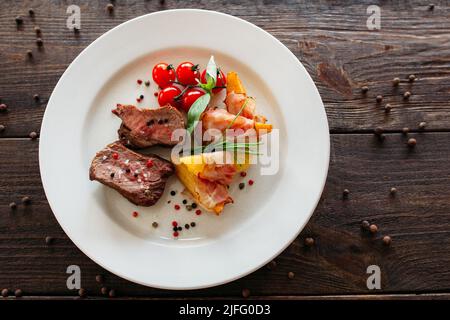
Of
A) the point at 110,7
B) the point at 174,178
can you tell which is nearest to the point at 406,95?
the point at 174,178

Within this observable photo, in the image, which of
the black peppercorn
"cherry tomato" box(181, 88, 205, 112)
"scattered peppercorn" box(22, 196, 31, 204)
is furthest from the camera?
the black peppercorn

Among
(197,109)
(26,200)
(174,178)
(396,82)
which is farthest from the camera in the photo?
(396,82)

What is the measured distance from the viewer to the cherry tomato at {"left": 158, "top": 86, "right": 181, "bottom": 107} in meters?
2.54

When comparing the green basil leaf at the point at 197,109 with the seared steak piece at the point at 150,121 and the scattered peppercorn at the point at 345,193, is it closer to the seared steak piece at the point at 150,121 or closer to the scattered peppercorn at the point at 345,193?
the seared steak piece at the point at 150,121

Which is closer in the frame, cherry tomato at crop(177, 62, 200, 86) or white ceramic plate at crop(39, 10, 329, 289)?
white ceramic plate at crop(39, 10, 329, 289)

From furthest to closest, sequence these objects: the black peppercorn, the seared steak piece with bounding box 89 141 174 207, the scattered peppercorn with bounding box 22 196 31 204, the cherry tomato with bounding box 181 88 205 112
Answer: the black peppercorn → the scattered peppercorn with bounding box 22 196 31 204 → the cherry tomato with bounding box 181 88 205 112 → the seared steak piece with bounding box 89 141 174 207

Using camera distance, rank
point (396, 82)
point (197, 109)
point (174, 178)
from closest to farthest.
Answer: point (197, 109) < point (174, 178) < point (396, 82)

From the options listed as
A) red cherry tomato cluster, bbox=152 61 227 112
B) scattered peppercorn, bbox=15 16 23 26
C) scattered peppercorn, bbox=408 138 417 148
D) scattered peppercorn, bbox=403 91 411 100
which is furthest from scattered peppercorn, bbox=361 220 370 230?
scattered peppercorn, bbox=15 16 23 26

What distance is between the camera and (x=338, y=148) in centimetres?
271

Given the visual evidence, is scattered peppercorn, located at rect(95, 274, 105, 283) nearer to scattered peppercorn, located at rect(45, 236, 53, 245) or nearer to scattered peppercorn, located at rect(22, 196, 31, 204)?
scattered peppercorn, located at rect(45, 236, 53, 245)

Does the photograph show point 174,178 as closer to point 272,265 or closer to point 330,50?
point 272,265

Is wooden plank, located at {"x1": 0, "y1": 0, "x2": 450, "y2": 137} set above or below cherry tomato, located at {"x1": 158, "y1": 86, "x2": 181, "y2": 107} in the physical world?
above

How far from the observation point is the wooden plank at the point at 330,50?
8.99ft

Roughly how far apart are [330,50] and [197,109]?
97 cm
